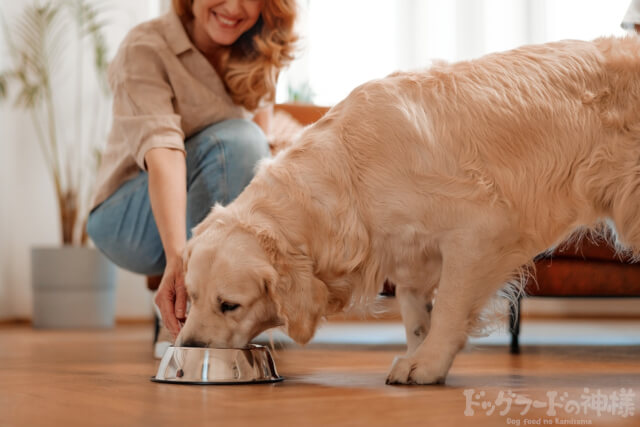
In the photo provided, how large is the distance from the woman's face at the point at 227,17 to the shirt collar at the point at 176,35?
77 millimetres

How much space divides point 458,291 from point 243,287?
479 millimetres

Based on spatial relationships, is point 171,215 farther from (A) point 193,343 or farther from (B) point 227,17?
(B) point 227,17

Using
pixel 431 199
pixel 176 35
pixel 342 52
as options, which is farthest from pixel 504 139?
pixel 342 52

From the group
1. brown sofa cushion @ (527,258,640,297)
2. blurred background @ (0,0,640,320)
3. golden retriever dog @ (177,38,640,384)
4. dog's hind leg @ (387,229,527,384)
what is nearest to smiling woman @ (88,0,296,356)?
golden retriever dog @ (177,38,640,384)

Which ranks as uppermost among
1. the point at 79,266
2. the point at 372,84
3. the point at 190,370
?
the point at 372,84

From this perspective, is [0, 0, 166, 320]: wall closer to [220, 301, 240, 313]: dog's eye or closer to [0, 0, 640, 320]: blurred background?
[0, 0, 640, 320]: blurred background

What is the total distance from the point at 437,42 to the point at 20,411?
4.90 meters

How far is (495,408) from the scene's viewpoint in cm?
136

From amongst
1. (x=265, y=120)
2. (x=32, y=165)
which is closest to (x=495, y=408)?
(x=265, y=120)

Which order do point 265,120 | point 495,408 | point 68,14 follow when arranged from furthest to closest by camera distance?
point 68,14, point 265,120, point 495,408

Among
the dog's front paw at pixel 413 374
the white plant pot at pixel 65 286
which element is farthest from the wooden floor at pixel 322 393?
the white plant pot at pixel 65 286

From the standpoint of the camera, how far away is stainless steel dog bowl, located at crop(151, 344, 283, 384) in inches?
68.3

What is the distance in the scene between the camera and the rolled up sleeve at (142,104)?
2346mm

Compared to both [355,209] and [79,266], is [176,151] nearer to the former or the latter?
[355,209]
